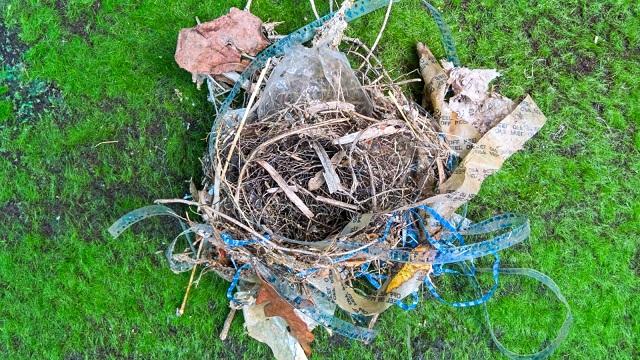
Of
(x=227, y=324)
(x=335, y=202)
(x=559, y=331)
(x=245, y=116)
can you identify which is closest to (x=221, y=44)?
(x=245, y=116)

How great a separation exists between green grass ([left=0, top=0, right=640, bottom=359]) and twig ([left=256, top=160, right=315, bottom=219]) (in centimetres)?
45

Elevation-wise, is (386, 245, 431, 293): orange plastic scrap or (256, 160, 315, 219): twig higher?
(256, 160, 315, 219): twig

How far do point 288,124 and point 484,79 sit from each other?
790 mm

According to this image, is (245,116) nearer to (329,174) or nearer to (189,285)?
(329,174)

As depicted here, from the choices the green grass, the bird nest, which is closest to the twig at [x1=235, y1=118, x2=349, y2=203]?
the bird nest

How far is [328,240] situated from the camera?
2.02 meters

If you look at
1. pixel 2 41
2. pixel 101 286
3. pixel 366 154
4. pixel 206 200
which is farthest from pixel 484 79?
pixel 2 41

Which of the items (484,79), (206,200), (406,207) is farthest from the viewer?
(484,79)

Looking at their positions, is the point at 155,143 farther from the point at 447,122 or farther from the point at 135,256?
the point at 447,122

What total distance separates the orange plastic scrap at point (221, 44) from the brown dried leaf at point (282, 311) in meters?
0.83

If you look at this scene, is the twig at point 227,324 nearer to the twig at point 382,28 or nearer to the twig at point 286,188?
the twig at point 286,188

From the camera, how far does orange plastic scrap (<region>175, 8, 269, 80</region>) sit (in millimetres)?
2250

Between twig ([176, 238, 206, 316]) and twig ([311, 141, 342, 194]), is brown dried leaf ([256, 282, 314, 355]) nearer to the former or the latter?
twig ([176, 238, 206, 316])

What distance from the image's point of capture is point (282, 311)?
2217 mm
